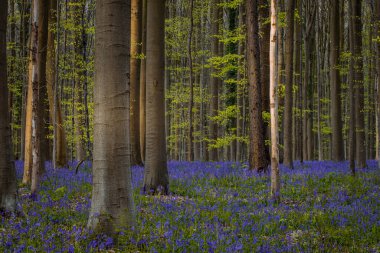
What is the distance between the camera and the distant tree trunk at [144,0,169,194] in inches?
414

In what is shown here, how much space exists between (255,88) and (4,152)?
29.2ft

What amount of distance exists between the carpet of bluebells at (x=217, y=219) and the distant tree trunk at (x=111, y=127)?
0.34 m

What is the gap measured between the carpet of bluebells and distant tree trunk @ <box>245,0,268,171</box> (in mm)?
1487

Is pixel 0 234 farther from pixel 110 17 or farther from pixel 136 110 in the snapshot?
pixel 136 110

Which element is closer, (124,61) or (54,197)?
(124,61)

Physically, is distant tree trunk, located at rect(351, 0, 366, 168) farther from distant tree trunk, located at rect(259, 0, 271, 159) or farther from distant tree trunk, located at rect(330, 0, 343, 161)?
distant tree trunk, located at rect(259, 0, 271, 159)

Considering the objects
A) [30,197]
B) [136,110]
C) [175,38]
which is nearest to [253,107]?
[136,110]

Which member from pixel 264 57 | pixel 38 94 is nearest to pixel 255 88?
pixel 264 57

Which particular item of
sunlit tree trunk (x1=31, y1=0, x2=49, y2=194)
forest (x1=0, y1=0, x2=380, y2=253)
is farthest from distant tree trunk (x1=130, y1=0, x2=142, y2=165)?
sunlit tree trunk (x1=31, y1=0, x2=49, y2=194)

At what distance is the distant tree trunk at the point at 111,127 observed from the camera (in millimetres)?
5988

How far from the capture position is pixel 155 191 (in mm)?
10516

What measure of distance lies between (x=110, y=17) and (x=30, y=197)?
5412mm

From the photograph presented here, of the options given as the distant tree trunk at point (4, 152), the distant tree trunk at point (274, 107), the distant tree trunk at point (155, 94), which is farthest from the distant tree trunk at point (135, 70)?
the distant tree trunk at point (4, 152)

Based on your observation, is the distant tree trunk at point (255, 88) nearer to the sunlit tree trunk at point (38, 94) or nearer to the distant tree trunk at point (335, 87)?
the sunlit tree trunk at point (38, 94)
